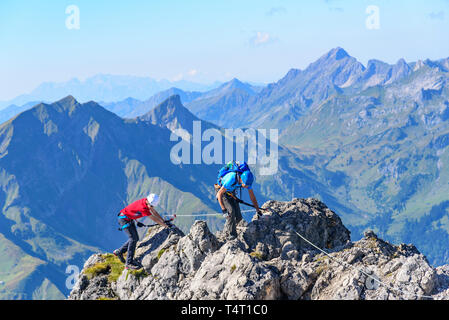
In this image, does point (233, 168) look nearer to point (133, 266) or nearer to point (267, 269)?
point (133, 266)

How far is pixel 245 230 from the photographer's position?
3397cm

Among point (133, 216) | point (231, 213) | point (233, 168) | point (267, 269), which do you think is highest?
point (233, 168)

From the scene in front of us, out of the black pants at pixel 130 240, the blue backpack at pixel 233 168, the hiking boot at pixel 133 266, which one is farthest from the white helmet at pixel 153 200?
the blue backpack at pixel 233 168

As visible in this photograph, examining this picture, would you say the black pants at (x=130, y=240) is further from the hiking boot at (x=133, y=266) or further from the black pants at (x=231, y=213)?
the black pants at (x=231, y=213)

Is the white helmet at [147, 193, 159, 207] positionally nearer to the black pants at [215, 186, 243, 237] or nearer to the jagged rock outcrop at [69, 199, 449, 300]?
the jagged rock outcrop at [69, 199, 449, 300]

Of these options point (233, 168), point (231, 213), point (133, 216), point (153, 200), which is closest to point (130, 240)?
point (133, 216)

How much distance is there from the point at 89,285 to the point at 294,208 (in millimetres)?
17387

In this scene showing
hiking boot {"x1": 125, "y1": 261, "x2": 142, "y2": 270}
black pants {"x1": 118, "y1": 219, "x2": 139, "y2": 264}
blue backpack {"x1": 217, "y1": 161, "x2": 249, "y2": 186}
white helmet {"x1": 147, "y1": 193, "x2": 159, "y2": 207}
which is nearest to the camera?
hiking boot {"x1": 125, "y1": 261, "x2": 142, "y2": 270}

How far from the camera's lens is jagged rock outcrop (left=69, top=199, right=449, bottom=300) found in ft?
80.3

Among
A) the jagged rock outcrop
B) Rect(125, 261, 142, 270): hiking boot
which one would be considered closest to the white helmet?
the jagged rock outcrop

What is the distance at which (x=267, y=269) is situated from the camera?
25.3m

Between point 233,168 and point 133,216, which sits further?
point 233,168
